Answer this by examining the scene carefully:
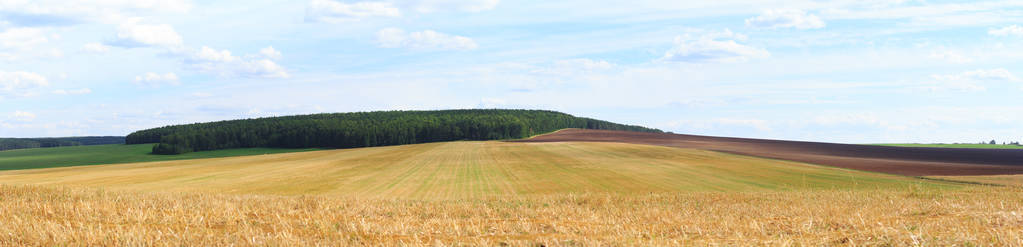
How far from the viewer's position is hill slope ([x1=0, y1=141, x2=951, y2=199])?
36.7 m

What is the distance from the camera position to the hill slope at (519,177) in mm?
36656

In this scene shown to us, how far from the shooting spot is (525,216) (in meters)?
11.6

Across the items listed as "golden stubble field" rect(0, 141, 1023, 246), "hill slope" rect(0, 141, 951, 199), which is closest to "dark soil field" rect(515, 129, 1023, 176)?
"hill slope" rect(0, 141, 951, 199)

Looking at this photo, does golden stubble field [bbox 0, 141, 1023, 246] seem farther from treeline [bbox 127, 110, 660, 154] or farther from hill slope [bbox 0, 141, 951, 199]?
treeline [bbox 127, 110, 660, 154]

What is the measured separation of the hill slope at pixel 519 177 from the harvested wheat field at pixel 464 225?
1585 centimetres

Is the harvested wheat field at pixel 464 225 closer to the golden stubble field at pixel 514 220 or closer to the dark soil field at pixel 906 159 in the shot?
the golden stubble field at pixel 514 220

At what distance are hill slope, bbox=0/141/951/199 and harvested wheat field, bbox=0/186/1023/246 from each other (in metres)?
15.9

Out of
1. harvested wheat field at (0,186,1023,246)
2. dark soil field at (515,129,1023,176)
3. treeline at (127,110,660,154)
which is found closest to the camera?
harvested wheat field at (0,186,1023,246)

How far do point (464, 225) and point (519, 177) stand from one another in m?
36.0

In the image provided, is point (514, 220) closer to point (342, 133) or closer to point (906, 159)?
point (906, 159)

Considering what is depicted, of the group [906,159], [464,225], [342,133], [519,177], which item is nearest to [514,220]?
[464,225]

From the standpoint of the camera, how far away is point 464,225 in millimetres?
9805

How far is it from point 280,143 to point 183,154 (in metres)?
19.2

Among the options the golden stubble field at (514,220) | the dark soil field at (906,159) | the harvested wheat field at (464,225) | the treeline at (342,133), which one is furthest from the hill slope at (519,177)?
the treeline at (342,133)
